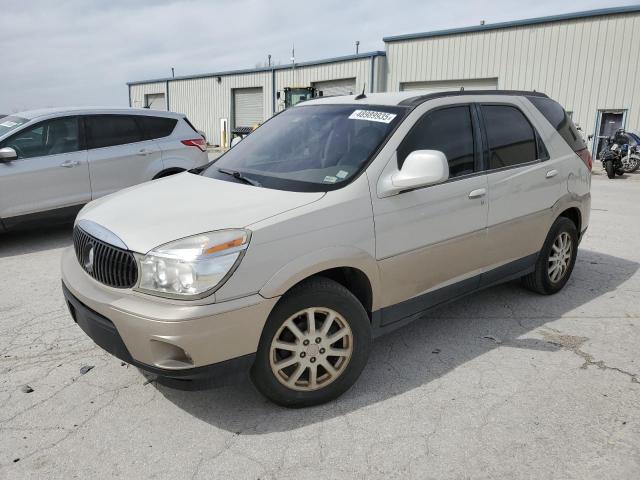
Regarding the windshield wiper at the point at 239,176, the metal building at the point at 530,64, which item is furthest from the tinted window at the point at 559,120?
the metal building at the point at 530,64

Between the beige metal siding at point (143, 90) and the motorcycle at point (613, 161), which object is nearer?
the motorcycle at point (613, 161)

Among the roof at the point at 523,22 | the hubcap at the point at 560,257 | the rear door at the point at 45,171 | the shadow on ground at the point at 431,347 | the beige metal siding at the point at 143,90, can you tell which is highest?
the roof at the point at 523,22

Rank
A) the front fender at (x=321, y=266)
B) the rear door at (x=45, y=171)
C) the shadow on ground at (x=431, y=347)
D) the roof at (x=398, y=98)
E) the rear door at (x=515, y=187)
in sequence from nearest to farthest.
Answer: the front fender at (x=321, y=266) → the shadow on ground at (x=431, y=347) → the roof at (x=398, y=98) → the rear door at (x=515, y=187) → the rear door at (x=45, y=171)

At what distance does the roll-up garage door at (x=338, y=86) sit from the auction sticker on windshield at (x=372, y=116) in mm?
22315

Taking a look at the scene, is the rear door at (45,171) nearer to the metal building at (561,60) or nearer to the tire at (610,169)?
the metal building at (561,60)

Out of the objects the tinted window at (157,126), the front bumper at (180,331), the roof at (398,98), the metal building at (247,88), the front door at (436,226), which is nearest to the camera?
the front bumper at (180,331)

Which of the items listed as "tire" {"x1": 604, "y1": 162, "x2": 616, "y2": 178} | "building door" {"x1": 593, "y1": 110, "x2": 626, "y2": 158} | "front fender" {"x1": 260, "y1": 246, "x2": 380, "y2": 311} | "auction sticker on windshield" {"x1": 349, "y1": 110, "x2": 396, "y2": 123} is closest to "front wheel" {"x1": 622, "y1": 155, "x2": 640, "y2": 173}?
"tire" {"x1": 604, "y1": 162, "x2": 616, "y2": 178}

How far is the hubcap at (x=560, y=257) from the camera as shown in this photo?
4.59m

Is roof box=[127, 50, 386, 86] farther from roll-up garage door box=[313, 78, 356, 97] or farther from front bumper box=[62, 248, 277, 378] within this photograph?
front bumper box=[62, 248, 277, 378]

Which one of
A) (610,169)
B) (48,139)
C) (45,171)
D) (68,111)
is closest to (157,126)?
(68,111)

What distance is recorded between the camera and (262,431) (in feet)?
9.03

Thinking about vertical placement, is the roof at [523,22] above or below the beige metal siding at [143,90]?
above

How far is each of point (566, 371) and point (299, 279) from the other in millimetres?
1946

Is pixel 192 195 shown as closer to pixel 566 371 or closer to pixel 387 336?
pixel 387 336
